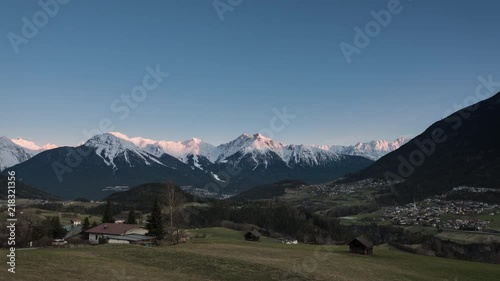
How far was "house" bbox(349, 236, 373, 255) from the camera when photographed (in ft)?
264

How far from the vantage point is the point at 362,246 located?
3196 inches

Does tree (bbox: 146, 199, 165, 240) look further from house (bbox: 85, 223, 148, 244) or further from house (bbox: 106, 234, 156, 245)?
house (bbox: 85, 223, 148, 244)

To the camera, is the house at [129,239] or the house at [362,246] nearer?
the house at [362,246]

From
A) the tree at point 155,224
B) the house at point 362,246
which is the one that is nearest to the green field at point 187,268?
the house at point 362,246

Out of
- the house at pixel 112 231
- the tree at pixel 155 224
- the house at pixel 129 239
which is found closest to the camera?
the house at pixel 129 239

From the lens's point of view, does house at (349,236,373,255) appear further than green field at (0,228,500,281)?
Yes

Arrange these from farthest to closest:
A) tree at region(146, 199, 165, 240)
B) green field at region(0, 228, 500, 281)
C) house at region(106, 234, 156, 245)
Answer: tree at region(146, 199, 165, 240) < house at region(106, 234, 156, 245) < green field at region(0, 228, 500, 281)

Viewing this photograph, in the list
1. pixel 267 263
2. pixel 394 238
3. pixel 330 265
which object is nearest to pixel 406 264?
pixel 330 265

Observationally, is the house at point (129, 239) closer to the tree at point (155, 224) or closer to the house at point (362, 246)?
the tree at point (155, 224)

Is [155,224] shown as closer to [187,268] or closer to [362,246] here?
[362,246]


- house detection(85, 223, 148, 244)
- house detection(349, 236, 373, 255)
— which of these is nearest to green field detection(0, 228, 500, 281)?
house detection(349, 236, 373, 255)

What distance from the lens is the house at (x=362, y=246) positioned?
264ft

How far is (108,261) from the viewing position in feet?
153

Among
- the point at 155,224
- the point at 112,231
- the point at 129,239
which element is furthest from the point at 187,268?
the point at 112,231
